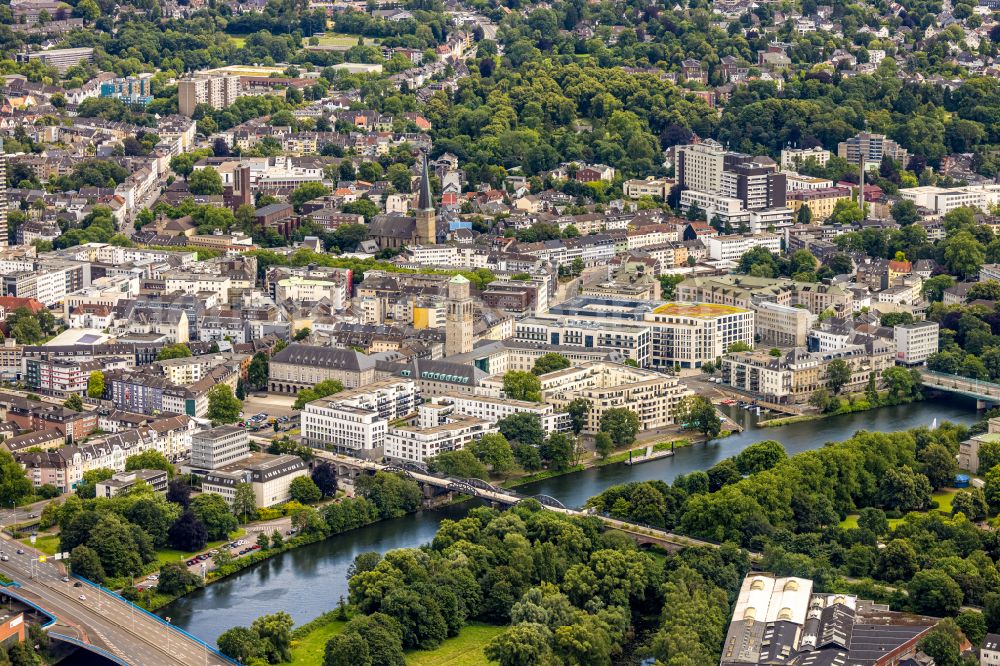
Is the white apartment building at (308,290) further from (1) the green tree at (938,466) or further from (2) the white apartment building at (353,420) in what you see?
(1) the green tree at (938,466)

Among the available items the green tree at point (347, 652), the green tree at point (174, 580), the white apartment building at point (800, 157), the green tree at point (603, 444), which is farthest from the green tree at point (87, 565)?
the white apartment building at point (800, 157)

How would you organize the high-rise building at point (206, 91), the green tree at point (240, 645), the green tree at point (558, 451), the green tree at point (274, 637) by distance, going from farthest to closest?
1. the high-rise building at point (206, 91)
2. the green tree at point (558, 451)
3. the green tree at point (274, 637)
4. the green tree at point (240, 645)

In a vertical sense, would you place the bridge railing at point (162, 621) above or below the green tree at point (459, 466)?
below

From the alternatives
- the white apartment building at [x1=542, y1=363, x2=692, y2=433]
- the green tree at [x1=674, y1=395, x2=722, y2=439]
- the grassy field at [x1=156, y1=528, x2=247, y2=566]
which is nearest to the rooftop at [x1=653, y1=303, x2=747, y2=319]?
the white apartment building at [x1=542, y1=363, x2=692, y2=433]

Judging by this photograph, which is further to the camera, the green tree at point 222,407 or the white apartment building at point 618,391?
the white apartment building at point 618,391

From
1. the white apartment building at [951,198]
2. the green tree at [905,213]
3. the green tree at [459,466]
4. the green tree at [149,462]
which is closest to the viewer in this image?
the green tree at [149,462]

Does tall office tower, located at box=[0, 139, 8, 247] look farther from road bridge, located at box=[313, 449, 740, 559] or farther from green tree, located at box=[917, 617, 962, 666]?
green tree, located at box=[917, 617, 962, 666]

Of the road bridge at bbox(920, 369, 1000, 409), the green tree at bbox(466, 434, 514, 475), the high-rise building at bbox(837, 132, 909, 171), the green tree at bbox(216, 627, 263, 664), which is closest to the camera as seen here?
the green tree at bbox(216, 627, 263, 664)
